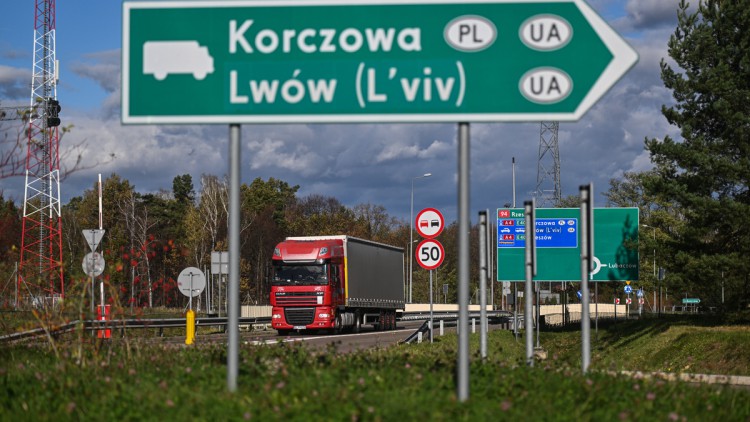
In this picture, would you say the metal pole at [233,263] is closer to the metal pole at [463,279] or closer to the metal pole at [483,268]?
the metal pole at [463,279]

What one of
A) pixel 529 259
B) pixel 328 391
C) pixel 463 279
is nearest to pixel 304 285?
pixel 529 259

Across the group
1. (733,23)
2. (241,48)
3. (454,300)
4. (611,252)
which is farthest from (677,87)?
(454,300)

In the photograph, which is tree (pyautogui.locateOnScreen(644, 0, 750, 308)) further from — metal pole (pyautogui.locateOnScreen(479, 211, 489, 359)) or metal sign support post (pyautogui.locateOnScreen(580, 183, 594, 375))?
metal sign support post (pyautogui.locateOnScreen(580, 183, 594, 375))

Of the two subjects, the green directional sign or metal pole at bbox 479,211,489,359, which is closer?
the green directional sign

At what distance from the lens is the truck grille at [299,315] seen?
37.0m

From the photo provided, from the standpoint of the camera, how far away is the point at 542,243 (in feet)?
116

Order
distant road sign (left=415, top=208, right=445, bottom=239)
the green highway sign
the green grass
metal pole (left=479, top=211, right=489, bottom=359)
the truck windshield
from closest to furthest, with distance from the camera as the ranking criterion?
the green grass < metal pole (left=479, top=211, right=489, bottom=359) < distant road sign (left=415, top=208, right=445, bottom=239) < the green highway sign < the truck windshield

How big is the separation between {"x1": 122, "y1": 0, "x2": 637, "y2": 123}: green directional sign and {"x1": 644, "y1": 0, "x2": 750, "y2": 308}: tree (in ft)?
70.7

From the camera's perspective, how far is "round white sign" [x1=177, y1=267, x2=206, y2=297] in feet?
94.1

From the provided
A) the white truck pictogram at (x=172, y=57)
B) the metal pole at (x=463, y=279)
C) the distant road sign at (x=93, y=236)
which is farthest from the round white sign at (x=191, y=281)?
the metal pole at (x=463, y=279)

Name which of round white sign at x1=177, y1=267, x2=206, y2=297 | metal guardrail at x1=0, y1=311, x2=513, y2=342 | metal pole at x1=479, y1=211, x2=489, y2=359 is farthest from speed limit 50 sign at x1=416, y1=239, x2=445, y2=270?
round white sign at x1=177, y1=267, x2=206, y2=297

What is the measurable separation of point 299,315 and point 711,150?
1529cm

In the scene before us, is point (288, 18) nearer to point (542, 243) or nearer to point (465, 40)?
point (465, 40)

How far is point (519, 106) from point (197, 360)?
483 centimetres
